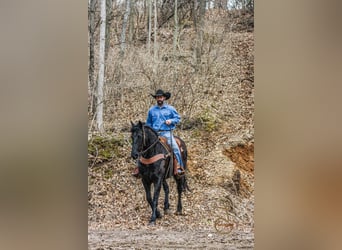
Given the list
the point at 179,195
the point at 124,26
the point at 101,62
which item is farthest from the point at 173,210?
the point at 124,26

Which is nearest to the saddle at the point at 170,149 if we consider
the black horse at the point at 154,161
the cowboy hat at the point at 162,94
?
the black horse at the point at 154,161

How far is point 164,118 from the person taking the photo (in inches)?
72.6

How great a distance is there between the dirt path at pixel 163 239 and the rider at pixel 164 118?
428 millimetres

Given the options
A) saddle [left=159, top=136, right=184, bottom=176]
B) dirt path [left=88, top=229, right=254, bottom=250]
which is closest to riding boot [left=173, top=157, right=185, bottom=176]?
saddle [left=159, top=136, right=184, bottom=176]

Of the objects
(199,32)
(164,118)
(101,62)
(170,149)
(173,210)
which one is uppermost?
(199,32)

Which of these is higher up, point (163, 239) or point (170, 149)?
point (170, 149)

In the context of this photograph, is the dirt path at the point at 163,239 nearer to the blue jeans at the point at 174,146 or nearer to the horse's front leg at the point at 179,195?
the horse's front leg at the point at 179,195

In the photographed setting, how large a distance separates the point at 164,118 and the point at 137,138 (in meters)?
0.21

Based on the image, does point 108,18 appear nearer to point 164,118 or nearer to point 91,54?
point 91,54

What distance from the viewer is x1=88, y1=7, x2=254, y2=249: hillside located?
180cm
